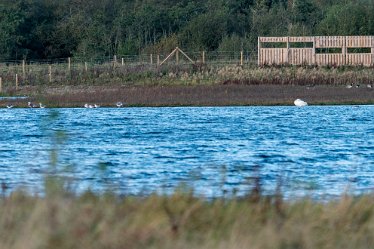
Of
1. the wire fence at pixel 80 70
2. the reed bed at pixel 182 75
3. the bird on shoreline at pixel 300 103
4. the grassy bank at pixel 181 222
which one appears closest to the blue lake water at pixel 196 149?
the bird on shoreline at pixel 300 103

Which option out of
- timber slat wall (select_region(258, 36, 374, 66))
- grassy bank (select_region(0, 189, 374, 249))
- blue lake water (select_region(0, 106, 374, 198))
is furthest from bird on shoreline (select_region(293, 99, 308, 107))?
grassy bank (select_region(0, 189, 374, 249))

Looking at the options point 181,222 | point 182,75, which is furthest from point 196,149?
point 182,75

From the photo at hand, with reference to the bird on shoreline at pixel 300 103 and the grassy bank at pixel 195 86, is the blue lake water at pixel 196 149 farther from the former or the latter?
the grassy bank at pixel 195 86

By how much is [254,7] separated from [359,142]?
55993 mm

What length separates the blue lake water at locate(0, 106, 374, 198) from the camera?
1481 cm

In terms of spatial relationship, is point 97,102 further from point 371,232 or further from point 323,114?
point 371,232

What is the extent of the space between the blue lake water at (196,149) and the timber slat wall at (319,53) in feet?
46.9

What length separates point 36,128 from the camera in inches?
1297

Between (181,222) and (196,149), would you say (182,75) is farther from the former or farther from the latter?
(181,222)

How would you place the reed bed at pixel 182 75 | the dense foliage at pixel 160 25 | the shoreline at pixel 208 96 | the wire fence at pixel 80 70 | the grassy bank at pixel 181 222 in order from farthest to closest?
the dense foliage at pixel 160 25, the wire fence at pixel 80 70, the reed bed at pixel 182 75, the shoreline at pixel 208 96, the grassy bank at pixel 181 222

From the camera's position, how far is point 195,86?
49.6 meters

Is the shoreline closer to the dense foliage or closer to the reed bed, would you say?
the reed bed

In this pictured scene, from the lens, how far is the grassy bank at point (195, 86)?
44.8 meters

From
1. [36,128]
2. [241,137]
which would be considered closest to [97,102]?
[36,128]
